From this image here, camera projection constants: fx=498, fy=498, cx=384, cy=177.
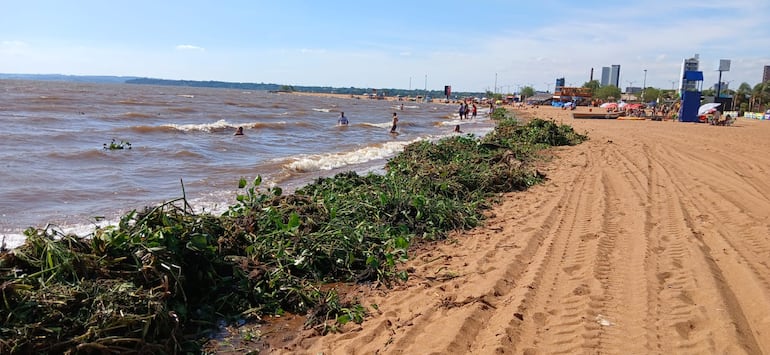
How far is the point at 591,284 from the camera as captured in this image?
4.32 meters

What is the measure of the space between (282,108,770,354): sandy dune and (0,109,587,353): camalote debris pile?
44cm

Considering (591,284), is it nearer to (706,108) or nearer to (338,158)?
(338,158)

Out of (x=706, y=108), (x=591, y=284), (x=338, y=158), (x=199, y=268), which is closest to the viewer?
(x=199, y=268)

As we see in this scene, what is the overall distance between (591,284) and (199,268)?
3.31 metres

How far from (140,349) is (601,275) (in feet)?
12.4

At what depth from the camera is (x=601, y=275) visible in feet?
14.9

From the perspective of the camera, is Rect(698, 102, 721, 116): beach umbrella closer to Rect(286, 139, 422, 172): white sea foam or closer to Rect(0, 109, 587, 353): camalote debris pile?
Rect(286, 139, 422, 172): white sea foam

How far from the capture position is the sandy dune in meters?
3.42

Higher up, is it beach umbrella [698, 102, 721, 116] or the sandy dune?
beach umbrella [698, 102, 721, 116]

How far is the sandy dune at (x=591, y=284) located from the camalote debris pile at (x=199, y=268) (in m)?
0.44

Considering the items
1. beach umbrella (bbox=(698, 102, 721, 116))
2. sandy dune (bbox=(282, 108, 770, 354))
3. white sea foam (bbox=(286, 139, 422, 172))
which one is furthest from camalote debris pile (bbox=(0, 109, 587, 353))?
beach umbrella (bbox=(698, 102, 721, 116))

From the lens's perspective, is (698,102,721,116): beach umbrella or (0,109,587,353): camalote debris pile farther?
(698,102,721,116): beach umbrella

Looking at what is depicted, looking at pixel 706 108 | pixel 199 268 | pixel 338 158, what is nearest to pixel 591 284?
pixel 199 268

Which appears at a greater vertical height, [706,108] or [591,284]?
[706,108]
